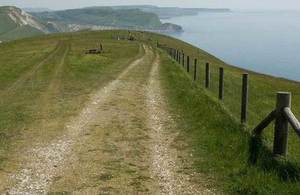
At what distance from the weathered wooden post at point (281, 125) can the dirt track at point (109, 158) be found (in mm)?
2870

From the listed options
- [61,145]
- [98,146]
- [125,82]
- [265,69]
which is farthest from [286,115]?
[265,69]

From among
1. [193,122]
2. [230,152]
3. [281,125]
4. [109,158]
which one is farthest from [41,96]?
[281,125]

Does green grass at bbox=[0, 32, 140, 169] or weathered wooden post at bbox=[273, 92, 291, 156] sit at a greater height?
weathered wooden post at bbox=[273, 92, 291, 156]

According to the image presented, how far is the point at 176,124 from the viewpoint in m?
18.8

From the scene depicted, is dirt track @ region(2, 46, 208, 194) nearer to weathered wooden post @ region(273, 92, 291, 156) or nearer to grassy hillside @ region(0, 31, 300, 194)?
grassy hillside @ region(0, 31, 300, 194)

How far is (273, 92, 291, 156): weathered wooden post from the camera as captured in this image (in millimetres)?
13008

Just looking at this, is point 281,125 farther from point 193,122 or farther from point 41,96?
point 41,96

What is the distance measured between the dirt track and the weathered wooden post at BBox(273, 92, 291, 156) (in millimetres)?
2870

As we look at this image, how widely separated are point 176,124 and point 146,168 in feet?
19.2

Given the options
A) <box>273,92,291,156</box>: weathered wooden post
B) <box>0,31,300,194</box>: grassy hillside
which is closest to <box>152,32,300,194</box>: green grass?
<box>0,31,300,194</box>: grassy hillside

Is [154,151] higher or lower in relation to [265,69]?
higher

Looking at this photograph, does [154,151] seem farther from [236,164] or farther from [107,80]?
[107,80]

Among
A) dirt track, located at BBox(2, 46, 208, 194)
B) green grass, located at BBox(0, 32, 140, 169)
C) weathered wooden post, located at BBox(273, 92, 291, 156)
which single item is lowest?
green grass, located at BBox(0, 32, 140, 169)

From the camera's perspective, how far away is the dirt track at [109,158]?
1170cm
